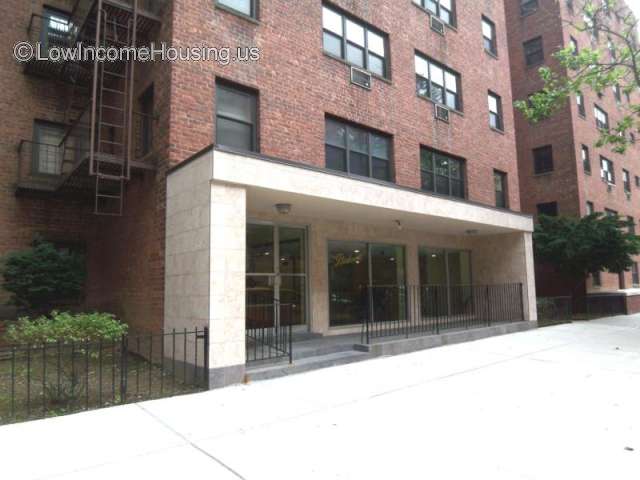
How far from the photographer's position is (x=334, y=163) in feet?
35.8

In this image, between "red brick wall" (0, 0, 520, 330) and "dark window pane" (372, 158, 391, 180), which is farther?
"dark window pane" (372, 158, 391, 180)

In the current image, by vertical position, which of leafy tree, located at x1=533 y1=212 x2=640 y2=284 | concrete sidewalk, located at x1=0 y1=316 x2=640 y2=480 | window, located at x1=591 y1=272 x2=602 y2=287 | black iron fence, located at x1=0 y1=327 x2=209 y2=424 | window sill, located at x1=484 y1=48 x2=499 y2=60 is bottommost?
concrete sidewalk, located at x1=0 y1=316 x2=640 y2=480

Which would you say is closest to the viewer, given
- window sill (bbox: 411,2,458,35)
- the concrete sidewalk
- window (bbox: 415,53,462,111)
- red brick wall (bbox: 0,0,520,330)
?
the concrete sidewalk

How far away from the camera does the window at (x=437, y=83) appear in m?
13.7

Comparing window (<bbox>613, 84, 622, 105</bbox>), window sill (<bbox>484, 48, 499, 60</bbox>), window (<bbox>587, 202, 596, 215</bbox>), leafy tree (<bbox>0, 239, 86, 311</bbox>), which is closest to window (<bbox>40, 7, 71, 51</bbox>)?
leafy tree (<bbox>0, 239, 86, 311</bbox>)

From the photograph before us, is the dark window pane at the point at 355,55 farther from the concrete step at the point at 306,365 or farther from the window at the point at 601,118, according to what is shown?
the window at the point at 601,118

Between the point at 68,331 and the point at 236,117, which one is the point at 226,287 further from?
the point at 236,117

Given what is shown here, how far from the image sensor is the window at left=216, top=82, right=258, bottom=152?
895 centimetres

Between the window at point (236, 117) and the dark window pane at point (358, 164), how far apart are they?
2961mm

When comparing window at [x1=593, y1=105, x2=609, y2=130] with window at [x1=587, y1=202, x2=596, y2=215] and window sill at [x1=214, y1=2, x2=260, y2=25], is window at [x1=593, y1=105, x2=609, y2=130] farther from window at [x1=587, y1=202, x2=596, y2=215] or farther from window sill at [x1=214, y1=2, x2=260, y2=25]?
window sill at [x1=214, y1=2, x2=260, y2=25]

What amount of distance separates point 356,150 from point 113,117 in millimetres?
6253

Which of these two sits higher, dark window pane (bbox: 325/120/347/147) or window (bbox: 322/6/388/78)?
window (bbox: 322/6/388/78)

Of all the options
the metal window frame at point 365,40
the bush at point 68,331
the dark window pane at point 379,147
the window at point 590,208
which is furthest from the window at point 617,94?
the bush at point 68,331

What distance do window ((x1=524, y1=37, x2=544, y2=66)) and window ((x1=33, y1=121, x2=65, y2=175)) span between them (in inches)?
875
